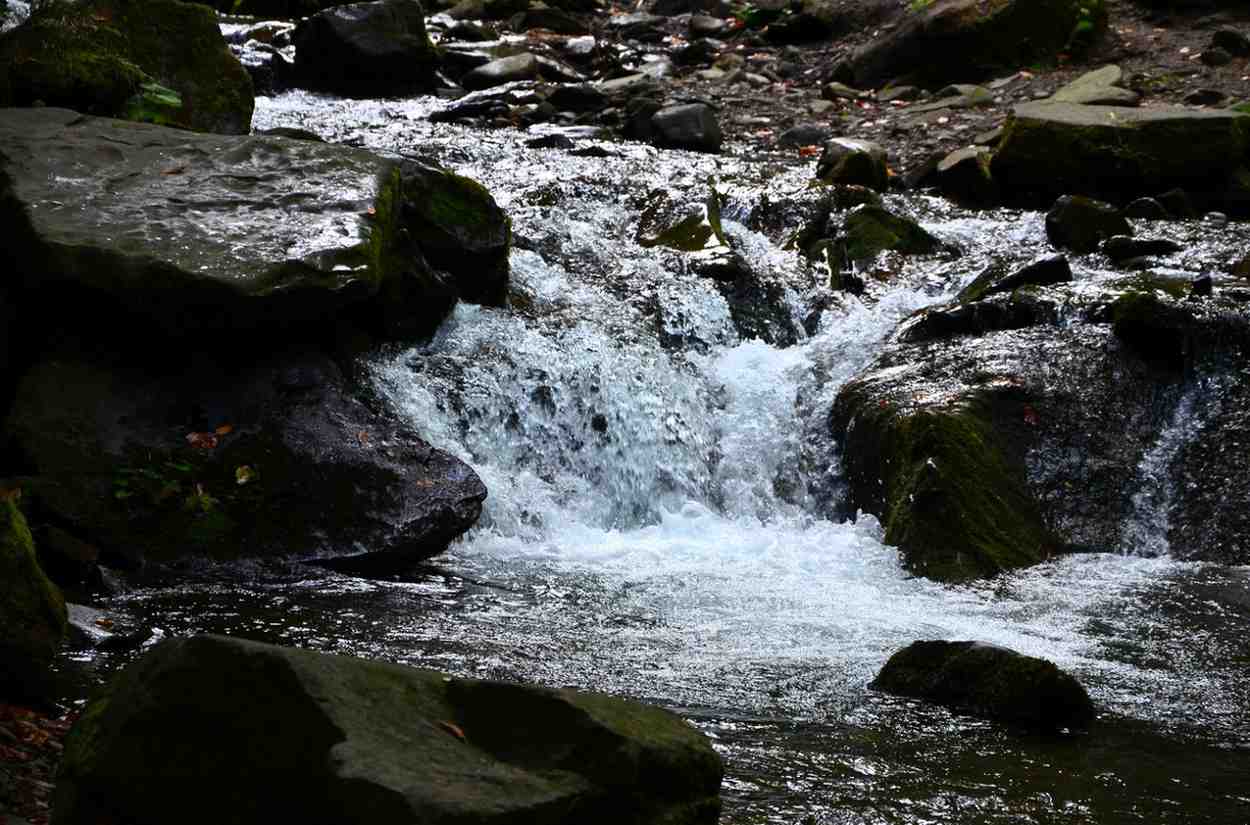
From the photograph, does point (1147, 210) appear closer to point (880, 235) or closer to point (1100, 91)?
point (880, 235)

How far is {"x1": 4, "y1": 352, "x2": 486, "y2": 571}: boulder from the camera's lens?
662 centimetres

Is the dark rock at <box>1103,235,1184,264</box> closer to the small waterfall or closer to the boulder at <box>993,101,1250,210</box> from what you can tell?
the boulder at <box>993,101,1250,210</box>

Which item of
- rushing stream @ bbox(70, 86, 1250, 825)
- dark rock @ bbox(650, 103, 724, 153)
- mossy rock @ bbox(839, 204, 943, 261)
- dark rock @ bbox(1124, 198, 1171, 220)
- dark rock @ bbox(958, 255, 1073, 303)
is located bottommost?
rushing stream @ bbox(70, 86, 1250, 825)

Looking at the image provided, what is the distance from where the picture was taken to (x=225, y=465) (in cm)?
695

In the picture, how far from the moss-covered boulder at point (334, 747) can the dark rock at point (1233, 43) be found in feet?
48.7

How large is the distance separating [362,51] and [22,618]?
40.8 ft

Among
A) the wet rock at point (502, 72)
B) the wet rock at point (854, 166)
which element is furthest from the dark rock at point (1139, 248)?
the wet rock at point (502, 72)

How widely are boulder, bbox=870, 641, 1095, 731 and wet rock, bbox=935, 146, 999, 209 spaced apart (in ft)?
27.7

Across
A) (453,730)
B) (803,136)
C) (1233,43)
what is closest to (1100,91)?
(1233,43)

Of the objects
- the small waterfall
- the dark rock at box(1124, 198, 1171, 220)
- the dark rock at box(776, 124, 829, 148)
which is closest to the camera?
the small waterfall

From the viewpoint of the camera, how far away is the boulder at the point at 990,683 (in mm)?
4637

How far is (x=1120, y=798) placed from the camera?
3992 mm

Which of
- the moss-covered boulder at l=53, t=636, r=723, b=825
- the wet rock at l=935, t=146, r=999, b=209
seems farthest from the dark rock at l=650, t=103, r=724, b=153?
the moss-covered boulder at l=53, t=636, r=723, b=825

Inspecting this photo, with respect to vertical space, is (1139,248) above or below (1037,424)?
above
